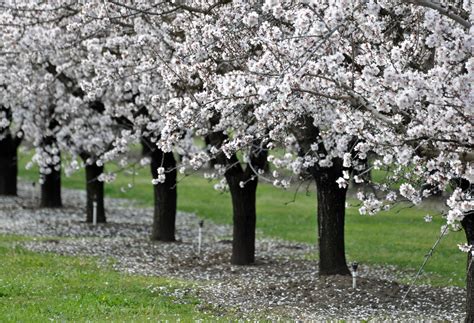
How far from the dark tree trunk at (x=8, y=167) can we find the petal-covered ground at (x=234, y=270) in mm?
3167

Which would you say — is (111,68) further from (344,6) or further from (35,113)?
(35,113)

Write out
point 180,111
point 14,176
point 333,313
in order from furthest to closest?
point 14,176
point 333,313
point 180,111

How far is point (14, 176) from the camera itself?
3722 centimetres

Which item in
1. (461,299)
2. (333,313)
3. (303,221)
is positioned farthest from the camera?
(303,221)

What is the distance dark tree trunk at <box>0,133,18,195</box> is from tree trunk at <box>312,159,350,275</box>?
21079 millimetres

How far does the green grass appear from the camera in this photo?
12.8 m

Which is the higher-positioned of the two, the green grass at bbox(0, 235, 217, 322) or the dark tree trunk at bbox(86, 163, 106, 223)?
the dark tree trunk at bbox(86, 163, 106, 223)

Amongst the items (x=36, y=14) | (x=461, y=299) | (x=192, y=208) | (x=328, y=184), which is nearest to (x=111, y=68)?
(x=36, y=14)

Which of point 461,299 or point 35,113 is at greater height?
point 35,113

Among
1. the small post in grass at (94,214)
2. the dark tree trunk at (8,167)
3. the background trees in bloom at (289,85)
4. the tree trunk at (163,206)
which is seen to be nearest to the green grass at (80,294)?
the background trees in bloom at (289,85)

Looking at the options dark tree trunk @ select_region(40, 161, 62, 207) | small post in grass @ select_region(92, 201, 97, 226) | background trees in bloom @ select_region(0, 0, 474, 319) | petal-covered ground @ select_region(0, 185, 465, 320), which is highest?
background trees in bloom @ select_region(0, 0, 474, 319)

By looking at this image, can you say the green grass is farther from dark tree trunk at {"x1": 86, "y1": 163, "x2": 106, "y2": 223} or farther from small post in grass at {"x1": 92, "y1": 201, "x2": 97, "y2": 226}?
dark tree trunk at {"x1": 86, "y1": 163, "x2": 106, "y2": 223}

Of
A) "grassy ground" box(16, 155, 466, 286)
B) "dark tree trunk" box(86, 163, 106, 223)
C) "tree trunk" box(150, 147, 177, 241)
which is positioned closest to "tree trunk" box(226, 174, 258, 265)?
"grassy ground" box(16, 155, 466, 286)

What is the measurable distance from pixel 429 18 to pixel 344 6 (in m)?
0.95
